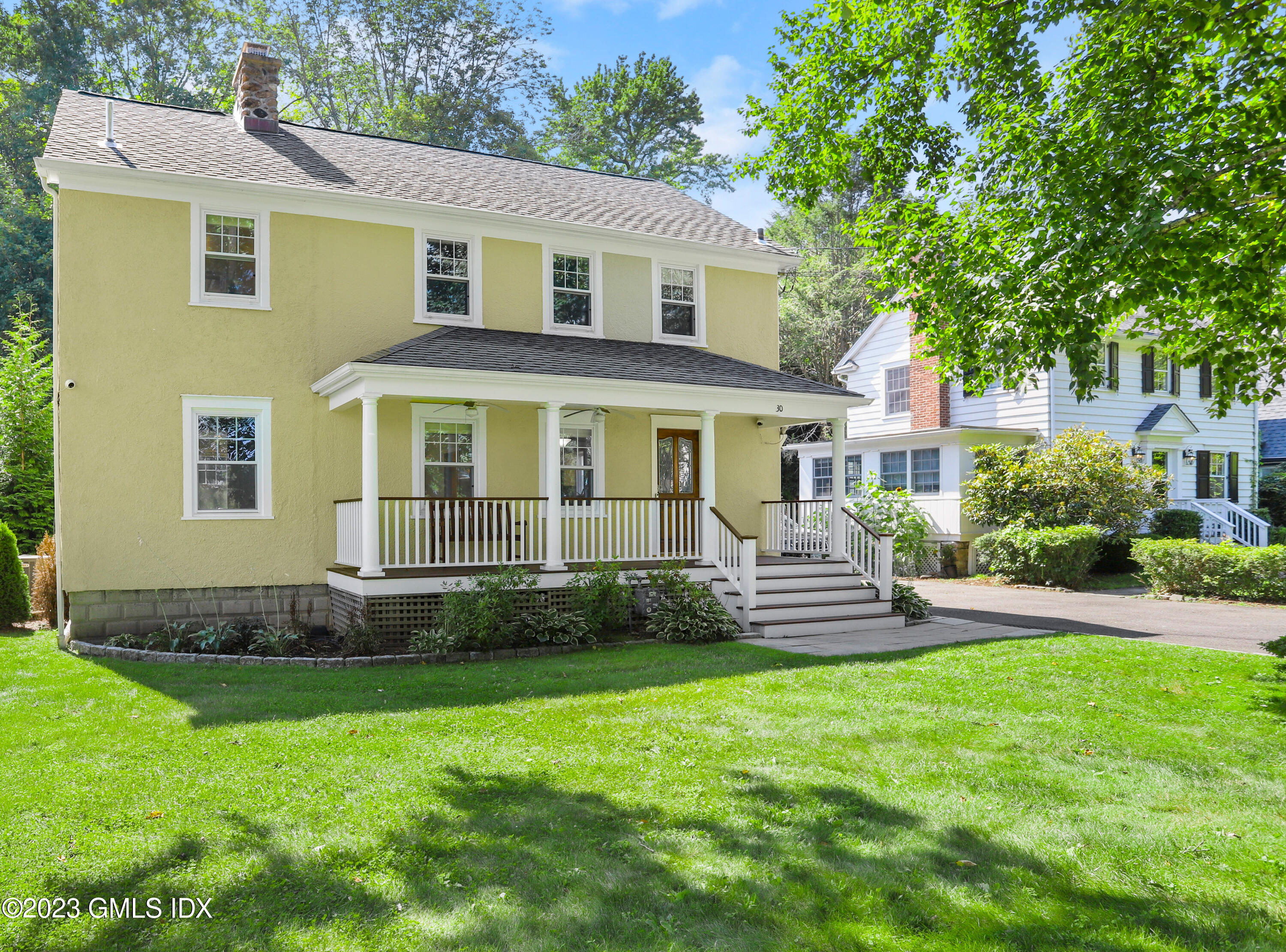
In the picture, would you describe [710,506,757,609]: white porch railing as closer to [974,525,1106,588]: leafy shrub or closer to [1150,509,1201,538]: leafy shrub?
[974,525,1106,588]: leafy shrub

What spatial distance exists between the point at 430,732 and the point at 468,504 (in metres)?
5.32

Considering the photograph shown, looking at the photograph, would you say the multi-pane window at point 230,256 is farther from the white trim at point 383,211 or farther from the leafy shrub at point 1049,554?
the leafy shrub at point 1049,554

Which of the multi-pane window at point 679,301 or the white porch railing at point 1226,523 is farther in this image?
the white porch railing at point 1226,523

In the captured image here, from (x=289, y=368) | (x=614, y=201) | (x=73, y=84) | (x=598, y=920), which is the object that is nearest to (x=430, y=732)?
(x=598, y=920)

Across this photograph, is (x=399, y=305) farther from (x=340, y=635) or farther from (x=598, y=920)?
(x=598, y=920)

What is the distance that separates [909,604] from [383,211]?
9942 mm

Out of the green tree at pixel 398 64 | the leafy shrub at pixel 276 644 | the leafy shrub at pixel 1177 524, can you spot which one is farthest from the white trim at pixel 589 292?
the green tree at pixel 398 64

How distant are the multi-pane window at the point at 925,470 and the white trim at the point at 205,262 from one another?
54.2 feet

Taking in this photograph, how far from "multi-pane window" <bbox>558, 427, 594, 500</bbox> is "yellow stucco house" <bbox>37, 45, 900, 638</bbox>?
0.15ft

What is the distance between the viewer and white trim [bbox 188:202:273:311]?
11.8 meters

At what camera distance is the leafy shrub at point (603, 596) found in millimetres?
11445

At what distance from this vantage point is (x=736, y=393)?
42.3 ft

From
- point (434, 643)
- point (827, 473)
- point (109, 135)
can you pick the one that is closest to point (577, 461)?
point (434, 643)

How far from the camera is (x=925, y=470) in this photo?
2267cm
